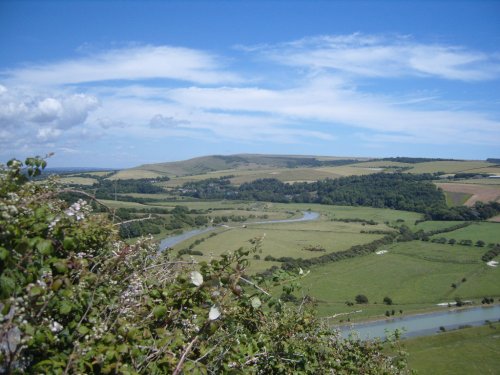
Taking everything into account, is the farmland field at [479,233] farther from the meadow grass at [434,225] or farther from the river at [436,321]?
the river at [436,321]

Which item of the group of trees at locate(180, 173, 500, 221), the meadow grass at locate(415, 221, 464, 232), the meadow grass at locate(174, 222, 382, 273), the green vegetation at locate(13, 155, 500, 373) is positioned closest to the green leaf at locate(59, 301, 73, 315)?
the green vegetation at locate(13, 155, 500, 373)

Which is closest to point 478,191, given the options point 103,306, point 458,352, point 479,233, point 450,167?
point 479,233

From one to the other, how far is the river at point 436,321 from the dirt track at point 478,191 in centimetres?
4869

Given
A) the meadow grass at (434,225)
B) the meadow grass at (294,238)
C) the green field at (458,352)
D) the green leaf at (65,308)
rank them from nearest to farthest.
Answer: the green leaf at (65,308) < the green field at (458,352) < the meadow grass at (294,238) < the meadow grass at (434,225)

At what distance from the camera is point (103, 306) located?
3.13 metres

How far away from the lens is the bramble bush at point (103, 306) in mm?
2451

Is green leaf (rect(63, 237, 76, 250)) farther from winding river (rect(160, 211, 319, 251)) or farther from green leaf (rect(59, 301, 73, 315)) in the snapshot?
winding river (rect(160, 211, 319, 251))

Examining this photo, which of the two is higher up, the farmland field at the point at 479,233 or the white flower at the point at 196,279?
the white flower at the point at 196,279

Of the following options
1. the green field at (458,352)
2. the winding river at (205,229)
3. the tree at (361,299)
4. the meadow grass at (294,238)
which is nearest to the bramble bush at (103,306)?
the green field at (458,352)

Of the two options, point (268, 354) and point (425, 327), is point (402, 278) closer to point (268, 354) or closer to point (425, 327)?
point (425, 327)

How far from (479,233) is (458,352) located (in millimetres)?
47996

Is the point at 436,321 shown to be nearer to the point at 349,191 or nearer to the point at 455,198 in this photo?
the point at 455,198

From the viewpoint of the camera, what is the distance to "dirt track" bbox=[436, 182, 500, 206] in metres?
90.9

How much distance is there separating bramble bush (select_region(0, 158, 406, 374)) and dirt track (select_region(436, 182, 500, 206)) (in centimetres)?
10096
